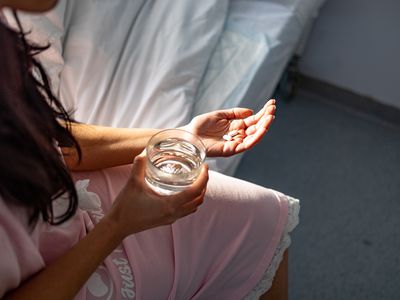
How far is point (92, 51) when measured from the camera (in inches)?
46.9

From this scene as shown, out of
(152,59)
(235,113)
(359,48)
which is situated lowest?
(359,48)

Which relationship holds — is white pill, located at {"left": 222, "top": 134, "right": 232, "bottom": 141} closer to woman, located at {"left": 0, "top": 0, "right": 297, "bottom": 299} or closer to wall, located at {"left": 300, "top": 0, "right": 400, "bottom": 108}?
woman, located at {"left": 0, "top": 0, "right": 297, "bottom": 299}

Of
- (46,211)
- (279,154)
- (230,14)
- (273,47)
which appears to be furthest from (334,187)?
(46,211)

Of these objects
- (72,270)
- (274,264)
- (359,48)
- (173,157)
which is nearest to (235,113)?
(173,157)

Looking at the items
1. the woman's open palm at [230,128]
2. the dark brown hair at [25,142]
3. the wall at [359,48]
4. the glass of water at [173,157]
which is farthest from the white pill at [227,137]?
the wall at [359,48]

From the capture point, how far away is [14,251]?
24.0 inches

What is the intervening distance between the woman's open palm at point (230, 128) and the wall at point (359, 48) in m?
1.10

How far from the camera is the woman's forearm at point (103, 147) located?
34.2 inches

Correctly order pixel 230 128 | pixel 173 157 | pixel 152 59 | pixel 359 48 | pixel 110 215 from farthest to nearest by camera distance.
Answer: pixel 359 48 < pixel 152 59 < pixel 230 128 < pixel 173 157 < pixel 110 215

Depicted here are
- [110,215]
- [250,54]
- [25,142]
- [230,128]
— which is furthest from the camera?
[250,54]

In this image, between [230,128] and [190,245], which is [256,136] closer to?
[230,128]

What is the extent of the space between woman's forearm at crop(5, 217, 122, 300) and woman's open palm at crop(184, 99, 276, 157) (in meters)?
0.27

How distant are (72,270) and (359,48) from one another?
1.55 m

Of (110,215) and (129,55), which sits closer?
(110,215)
